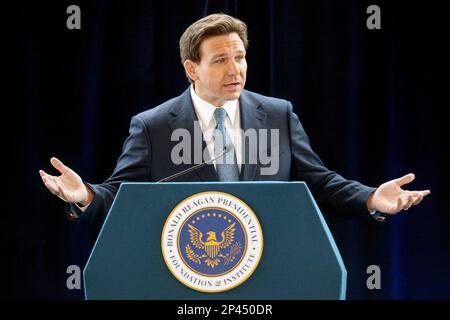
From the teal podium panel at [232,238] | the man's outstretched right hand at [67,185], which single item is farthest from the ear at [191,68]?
the teal podium panel at [232,238]

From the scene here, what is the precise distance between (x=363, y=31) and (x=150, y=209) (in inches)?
75.9

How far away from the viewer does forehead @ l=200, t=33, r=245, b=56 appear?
2.58 meters

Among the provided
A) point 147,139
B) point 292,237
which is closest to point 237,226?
point 292,237

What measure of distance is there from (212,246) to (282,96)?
174 centimetres

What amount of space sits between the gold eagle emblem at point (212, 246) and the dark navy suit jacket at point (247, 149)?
667mm

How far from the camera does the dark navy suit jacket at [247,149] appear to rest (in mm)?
2463

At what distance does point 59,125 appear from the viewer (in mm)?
3443

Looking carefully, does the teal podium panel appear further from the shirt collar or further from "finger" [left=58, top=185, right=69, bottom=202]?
the shirt collar

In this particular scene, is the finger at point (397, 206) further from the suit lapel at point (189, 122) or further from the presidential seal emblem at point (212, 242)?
the suit lapel at point (189, 122)

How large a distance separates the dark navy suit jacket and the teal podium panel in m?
0.64

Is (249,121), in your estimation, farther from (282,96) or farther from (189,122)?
(282,96)

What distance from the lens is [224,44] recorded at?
258 cm

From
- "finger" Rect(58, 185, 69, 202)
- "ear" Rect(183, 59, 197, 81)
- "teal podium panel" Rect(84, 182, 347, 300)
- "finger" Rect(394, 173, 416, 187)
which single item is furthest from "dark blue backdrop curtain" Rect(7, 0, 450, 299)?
"teal podium panel" Rect(84, 182, 347, 300)

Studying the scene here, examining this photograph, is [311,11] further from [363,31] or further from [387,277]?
[387,277]
